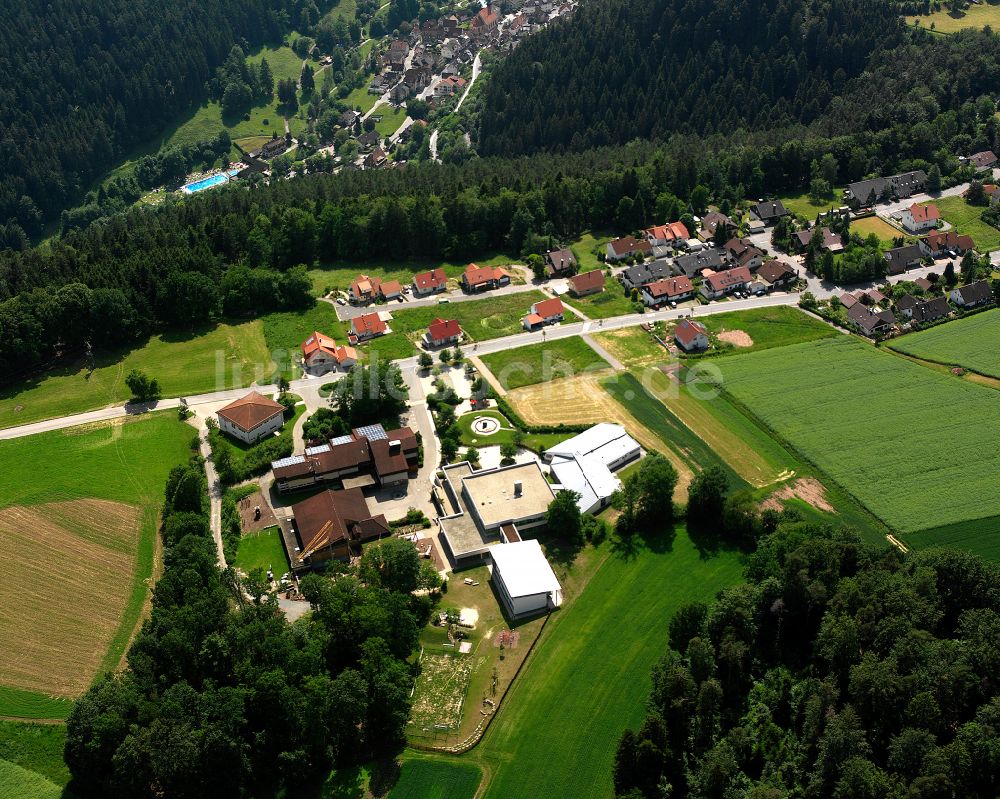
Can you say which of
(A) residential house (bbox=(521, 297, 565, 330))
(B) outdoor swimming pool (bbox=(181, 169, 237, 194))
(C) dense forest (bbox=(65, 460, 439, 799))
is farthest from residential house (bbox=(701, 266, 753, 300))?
(B) outdoor swimming pool (bbox=(181, 169, 237, 194))

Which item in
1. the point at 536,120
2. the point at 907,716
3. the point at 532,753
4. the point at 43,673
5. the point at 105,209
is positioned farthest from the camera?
the point at 105,209

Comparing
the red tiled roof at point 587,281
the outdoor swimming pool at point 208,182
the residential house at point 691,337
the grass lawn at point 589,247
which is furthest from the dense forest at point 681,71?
the residential house at point 691,337

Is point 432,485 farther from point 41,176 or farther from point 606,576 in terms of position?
point 41,176

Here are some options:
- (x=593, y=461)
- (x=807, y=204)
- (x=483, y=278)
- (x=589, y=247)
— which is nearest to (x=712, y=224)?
(x=589, y=247)

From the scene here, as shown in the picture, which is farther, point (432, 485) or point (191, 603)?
point (432, 485)

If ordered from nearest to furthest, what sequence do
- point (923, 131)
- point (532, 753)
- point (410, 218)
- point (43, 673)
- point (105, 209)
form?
1. point (532, 753)
2. point (43, 673)
3. point (410, 218)
4. point (923, 131)
5. point (105, 209)

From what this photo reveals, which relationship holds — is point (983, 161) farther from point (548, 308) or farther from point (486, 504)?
point (486, 504)

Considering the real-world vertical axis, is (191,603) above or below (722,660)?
above

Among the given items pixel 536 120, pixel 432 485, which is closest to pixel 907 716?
pixel 432 485
